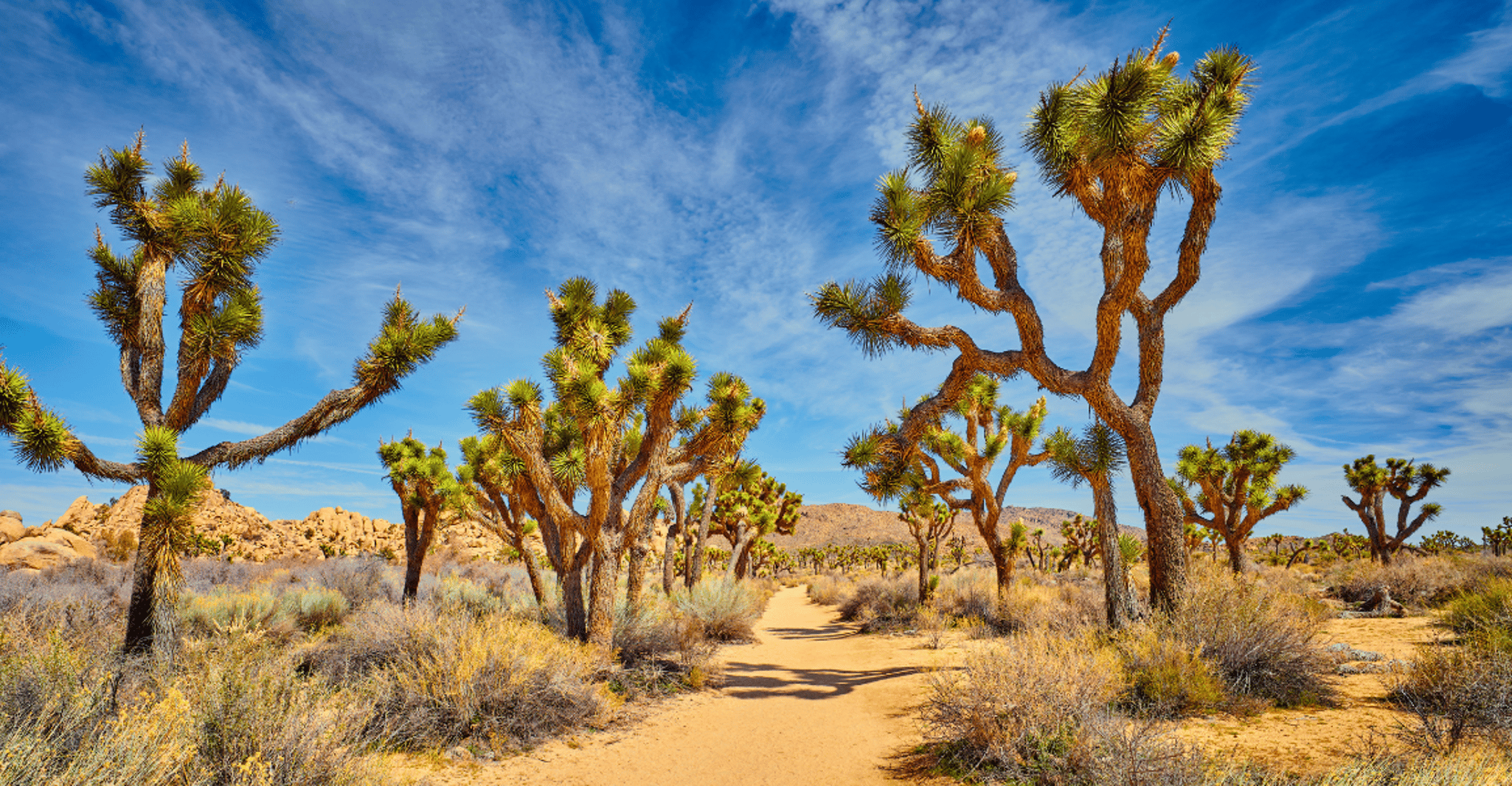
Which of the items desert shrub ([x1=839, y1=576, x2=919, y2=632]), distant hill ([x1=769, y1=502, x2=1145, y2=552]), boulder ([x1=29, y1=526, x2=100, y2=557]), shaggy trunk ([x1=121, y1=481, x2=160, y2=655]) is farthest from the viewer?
distant hill ([x1=769, y1=502, x2=1145, y2=552])

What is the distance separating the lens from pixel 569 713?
7.32 m

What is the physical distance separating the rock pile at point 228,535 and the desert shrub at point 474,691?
11543 mm

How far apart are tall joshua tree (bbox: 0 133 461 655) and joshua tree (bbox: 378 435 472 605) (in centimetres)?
490

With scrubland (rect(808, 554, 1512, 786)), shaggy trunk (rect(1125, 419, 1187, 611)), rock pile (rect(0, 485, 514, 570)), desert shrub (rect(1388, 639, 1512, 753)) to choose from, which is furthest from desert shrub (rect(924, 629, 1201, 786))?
rock pile (rect(0, 485, 514, 570))

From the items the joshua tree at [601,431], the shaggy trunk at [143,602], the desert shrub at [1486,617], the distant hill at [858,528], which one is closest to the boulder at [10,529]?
the shaggy trunk at [143,602]

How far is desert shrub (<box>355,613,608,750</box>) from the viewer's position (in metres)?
6.42

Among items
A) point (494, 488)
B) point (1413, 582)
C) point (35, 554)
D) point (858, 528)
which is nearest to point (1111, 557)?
point (1413, 582)

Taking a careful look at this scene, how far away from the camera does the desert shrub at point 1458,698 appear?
182 inches

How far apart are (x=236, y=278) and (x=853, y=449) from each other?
9879mm

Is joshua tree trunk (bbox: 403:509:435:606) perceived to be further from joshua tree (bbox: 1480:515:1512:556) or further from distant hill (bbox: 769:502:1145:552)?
distant hill (bbox: 769:502:1145:552)

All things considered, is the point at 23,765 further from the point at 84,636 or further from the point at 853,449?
the point at 853,449

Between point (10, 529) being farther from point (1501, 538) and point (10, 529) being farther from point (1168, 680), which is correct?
point (1501, 538)

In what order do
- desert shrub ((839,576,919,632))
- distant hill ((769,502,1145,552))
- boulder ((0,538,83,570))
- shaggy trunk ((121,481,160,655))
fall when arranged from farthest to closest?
distant hill ((769,502,1145,552))
boulder ((0,538,83,570))
desert shrub ((839,576,919,632))
shaggy trunk ((121,481,160,655))

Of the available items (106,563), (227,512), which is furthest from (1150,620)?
(227,512)
